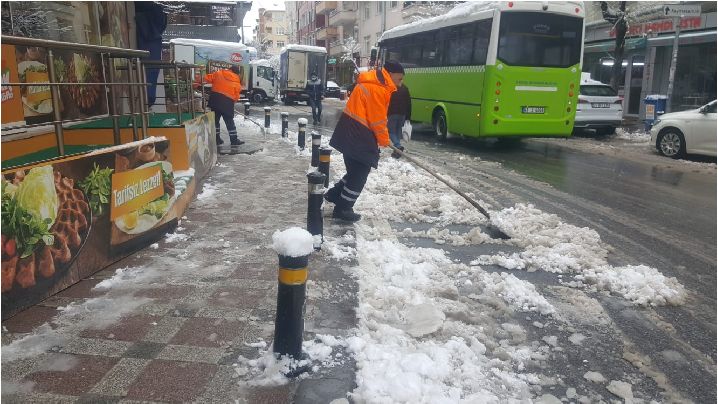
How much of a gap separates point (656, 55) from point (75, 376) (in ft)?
79.8

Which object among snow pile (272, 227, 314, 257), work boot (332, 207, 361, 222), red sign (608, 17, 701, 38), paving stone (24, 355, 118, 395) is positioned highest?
red sign (608, 17, 701, 38)

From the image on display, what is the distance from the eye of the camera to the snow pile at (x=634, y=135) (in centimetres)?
1579

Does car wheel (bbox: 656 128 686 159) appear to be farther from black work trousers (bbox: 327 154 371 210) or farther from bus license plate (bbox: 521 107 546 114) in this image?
black work trousers (bbox: 327 154 371 210)

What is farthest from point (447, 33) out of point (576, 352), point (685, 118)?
point (576, 352)

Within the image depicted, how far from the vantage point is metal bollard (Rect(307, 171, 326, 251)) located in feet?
16.0

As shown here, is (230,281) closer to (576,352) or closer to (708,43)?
(576,352)

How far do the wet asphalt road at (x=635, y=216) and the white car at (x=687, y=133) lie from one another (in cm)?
43

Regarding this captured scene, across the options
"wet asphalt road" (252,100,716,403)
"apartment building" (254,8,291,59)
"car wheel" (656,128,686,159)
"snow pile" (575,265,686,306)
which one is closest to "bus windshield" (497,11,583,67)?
"wet asphalt road" (252,100,716,403)

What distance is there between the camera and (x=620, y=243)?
18.3ft

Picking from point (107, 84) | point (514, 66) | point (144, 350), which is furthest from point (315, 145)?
point (144, 350)

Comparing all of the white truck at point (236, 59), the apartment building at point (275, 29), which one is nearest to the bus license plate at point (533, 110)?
the white truck at point (236, 59)

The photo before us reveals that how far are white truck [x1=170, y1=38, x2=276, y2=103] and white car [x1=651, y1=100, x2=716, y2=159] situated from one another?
18.5 metres

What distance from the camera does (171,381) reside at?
111 inches

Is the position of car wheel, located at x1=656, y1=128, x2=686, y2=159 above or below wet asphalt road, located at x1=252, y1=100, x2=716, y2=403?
above
